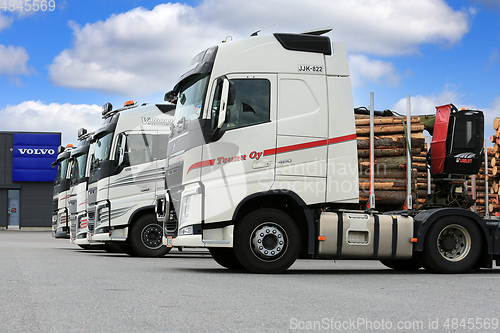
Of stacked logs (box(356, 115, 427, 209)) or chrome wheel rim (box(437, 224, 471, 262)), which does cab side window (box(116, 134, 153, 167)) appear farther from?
chrome wheel rim (box(437, 224, 471, 262))

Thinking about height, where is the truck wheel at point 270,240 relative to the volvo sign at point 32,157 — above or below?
below

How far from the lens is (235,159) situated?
9.34 meters

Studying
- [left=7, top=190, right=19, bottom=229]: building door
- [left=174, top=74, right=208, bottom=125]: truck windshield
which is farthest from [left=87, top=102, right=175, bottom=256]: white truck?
[left=7, top=190, right=19, bottom=229]: building door

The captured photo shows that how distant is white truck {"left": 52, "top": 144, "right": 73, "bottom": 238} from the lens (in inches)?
805

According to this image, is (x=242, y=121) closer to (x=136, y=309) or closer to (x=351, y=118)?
(x=351, y=118)

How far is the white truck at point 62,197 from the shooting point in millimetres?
20438

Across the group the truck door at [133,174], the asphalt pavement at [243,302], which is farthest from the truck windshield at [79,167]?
the asphalt pavement at [243,302]

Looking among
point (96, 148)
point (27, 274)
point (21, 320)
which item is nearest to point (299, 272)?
point (27, 274)

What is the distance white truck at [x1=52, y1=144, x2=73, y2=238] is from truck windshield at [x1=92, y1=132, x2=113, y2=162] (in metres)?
5.10

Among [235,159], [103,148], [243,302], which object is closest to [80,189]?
[103,148]

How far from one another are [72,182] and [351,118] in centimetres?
1249

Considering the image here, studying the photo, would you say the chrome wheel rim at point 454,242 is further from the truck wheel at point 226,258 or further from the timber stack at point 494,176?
the truck wheel at point 226,258

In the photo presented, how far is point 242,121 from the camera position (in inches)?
372

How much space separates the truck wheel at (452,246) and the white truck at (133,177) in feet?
21.1
